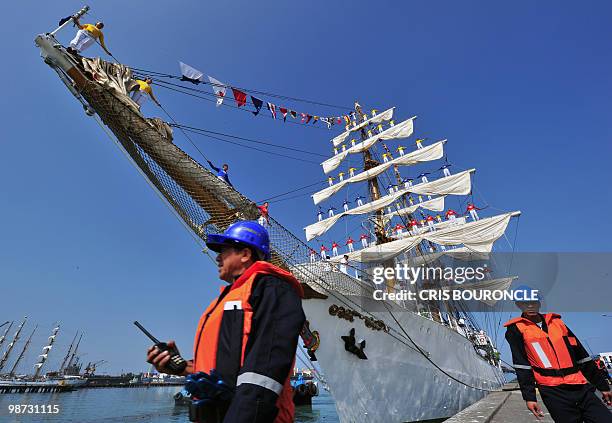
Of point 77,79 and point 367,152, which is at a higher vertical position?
point 367,152

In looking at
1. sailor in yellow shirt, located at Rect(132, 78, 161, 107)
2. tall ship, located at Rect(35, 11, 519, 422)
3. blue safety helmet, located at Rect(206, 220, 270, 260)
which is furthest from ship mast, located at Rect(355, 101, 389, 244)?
blue safety helmet, located at Rect(206, 220, 270, 260)

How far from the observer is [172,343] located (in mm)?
1895

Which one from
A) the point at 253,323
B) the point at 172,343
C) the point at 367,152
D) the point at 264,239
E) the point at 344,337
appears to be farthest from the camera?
→ the point at 367,152

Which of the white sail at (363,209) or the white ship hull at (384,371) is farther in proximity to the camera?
the white sail at (363,209)

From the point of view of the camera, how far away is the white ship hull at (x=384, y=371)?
9477mm

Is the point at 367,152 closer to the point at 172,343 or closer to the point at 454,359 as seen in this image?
the point at 454,359

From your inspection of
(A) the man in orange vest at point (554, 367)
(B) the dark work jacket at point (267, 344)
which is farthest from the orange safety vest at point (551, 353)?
(B) the dark work jacket at point (267, 344)

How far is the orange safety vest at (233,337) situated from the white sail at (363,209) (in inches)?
962

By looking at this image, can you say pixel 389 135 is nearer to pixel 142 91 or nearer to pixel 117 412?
pixel 142 91

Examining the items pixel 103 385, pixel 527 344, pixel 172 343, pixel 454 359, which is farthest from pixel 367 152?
pixel 103 385

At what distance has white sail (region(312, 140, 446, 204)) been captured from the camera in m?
27.2

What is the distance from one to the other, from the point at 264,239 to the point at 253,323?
26.0 inches

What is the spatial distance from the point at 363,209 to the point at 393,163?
5.18 metres

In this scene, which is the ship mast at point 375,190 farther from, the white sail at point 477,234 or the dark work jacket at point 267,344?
the dark work jacket at point 267,344
